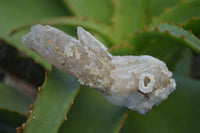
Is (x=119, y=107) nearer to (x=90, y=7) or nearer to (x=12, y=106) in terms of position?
(x=12, y=106)

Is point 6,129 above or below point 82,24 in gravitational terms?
below

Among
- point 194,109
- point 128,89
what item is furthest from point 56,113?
point 194,109

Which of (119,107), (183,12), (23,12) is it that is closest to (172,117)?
(119,107)

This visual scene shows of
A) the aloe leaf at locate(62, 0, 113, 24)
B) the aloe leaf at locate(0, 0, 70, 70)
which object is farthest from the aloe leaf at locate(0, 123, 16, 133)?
the aloe leaf at locate(62, 0, 113, 24)

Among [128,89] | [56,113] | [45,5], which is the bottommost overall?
[56,113]

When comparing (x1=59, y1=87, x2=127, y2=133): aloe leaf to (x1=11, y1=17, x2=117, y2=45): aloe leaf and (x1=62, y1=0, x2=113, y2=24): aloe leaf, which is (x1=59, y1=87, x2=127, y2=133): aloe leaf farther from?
(x1=62, y1=0, x2=113, y2=24): aloe leaf

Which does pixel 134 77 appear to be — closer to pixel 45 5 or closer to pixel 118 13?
pixel 118 13

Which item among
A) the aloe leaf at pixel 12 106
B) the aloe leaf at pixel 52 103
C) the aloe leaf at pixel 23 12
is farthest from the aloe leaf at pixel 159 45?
the aloe leaf at pixel 23 12
